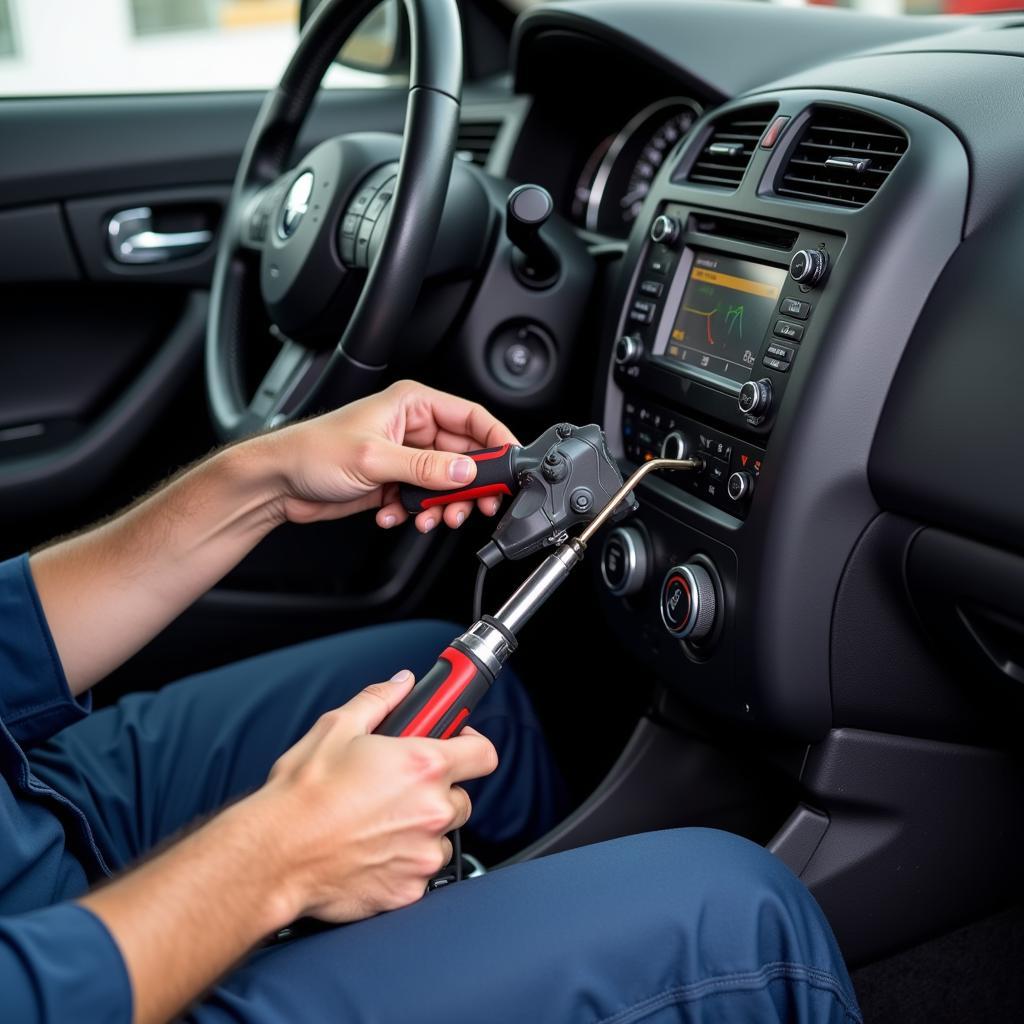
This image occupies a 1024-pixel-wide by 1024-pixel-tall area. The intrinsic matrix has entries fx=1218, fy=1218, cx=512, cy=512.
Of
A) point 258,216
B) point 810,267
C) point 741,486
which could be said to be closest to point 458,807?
point 741,486

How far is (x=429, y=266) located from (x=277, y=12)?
4.86ft

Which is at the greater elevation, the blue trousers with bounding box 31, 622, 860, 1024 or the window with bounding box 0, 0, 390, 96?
the window with bounding box 0, 0, 390, 96

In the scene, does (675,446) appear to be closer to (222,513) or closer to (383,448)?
(383,448)

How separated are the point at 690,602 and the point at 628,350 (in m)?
0.26

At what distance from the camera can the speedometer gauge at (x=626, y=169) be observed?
1.46 meters

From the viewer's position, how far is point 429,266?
1.22 metres

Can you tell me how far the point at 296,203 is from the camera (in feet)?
4.26

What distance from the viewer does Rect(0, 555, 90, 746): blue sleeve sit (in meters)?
0.96

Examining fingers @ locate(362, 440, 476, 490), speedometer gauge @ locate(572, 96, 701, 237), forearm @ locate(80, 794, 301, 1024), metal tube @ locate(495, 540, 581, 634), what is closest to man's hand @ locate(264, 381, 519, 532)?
fingers @ locate(362, 440, 476, 490)

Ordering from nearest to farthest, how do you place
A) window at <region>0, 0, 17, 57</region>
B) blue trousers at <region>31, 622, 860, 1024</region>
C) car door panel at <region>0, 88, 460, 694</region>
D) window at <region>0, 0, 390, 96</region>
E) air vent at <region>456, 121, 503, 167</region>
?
blue trousers at <region>31, 622, 860, 1024</region> → air vent at <region>456, 121, 503, 167</region> → car door panel at <region>0, 88, 460, 694</region> → window at <region>0, 0, 390, 96</region> → window at <region>0, 0, 17, 57</region>

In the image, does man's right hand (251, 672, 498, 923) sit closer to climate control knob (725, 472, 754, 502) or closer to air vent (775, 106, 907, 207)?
climate control knob (725, 472, 754, 502)

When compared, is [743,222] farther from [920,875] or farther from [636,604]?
[920,875]

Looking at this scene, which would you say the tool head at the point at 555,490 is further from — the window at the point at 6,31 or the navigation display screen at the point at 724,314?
the window at the point at 6,31

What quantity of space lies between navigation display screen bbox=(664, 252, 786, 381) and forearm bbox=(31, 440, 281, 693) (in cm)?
38
